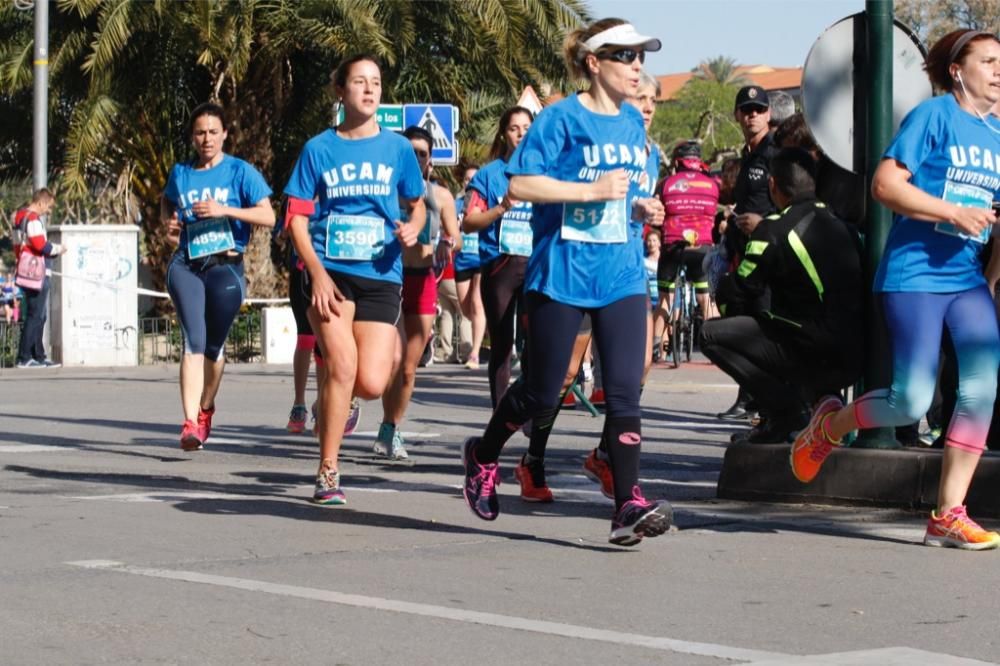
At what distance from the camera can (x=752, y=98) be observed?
448 inches

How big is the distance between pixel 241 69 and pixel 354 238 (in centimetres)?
1785

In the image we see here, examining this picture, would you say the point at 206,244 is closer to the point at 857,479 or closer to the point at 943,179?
the point at 857,479

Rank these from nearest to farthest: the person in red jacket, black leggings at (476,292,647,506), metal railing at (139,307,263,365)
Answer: black leggings at (476,292,647,506) → the person in red jacket → metal railing at (139,307,263,365)

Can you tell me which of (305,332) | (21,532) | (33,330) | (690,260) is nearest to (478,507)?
(21,532)

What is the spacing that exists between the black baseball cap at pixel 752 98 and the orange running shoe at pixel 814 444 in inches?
155

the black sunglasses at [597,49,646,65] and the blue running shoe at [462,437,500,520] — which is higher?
the black sunglasses at [597,49,646,65]

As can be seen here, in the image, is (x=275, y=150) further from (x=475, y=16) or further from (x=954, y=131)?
(x=954, y=131)

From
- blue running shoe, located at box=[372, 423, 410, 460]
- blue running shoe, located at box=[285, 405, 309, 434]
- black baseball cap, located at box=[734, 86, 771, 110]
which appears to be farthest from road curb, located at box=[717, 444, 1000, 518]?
blue running shoe, located at box=[285, 405, 309, 434]

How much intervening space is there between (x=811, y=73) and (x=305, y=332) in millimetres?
4216

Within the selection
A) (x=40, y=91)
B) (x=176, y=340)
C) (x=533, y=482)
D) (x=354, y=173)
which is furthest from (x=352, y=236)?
(x=40, y=91)

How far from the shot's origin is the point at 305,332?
11.6 meters

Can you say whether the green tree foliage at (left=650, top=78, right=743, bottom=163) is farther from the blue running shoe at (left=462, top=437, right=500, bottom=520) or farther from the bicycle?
the blue running shoe at (left=462, top=437, right=500, bottom=520)

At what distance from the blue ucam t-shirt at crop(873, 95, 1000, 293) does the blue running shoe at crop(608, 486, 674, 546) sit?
116cm

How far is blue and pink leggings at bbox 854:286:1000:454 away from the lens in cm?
685
